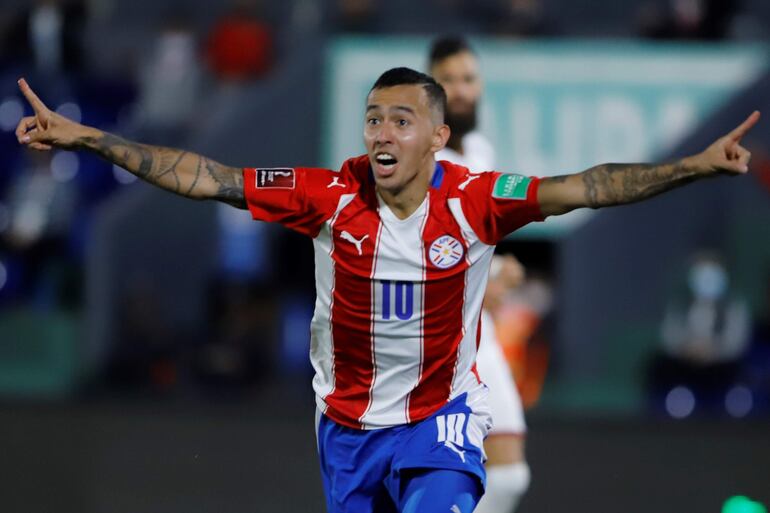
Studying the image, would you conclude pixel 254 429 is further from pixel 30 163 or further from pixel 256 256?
pixel 30 163

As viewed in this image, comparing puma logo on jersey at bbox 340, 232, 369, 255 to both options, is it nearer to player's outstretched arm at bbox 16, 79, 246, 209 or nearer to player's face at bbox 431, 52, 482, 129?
player's outstretched arm at bbox 16, 79, 246, 209

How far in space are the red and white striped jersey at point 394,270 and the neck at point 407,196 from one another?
2 cm

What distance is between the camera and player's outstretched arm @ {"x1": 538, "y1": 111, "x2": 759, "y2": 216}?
176 inches

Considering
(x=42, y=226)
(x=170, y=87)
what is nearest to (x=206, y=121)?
(x=170, y=87)

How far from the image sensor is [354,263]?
4.85m

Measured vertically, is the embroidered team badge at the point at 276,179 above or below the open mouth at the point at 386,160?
below

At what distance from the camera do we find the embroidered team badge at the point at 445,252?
4824 millimetres

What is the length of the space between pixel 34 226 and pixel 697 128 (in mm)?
5310

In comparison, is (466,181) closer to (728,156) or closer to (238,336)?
(728,156)

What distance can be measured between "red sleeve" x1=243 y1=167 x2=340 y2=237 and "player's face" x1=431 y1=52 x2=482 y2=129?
131cm

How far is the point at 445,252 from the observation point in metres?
4.83

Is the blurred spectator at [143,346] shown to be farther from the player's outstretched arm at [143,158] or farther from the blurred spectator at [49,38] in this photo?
the player's outstretched arm at [143,158]

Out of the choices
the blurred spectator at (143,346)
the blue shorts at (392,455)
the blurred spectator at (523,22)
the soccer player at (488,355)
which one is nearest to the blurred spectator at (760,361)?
the blurred spectator at (523,22)

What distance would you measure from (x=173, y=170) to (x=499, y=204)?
1.08m
